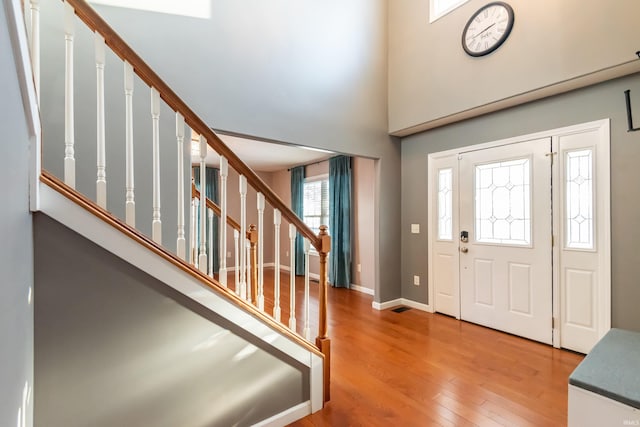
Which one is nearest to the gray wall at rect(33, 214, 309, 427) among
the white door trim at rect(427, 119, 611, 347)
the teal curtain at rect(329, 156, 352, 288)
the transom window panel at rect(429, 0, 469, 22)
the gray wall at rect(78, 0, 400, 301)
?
the gray wall at rect(78, 0, 400, 301)

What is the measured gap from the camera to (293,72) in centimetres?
309

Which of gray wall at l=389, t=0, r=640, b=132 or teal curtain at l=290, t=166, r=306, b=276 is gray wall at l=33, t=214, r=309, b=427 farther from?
teal curtain at l=290, t=166, r=306, b=276

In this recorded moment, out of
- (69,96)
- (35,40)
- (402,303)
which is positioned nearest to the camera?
(35,40)

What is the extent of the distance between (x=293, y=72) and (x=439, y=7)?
6.70 ft

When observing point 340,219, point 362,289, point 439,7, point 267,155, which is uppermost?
point 439,7

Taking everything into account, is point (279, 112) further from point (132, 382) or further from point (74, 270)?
point (132, 382)

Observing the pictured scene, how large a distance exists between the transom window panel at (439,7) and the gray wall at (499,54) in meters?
0.06

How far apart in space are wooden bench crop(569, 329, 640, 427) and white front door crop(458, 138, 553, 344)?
1.24 metres

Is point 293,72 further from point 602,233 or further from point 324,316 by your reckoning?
point 602,233

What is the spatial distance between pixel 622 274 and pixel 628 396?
5.13 feet

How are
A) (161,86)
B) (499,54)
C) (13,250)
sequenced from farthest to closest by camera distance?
(499,54), (161,86), (13,250)

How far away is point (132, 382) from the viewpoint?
134cm

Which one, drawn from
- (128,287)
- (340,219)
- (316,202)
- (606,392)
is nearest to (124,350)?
(128,287)

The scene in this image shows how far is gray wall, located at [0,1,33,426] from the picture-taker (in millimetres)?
681
